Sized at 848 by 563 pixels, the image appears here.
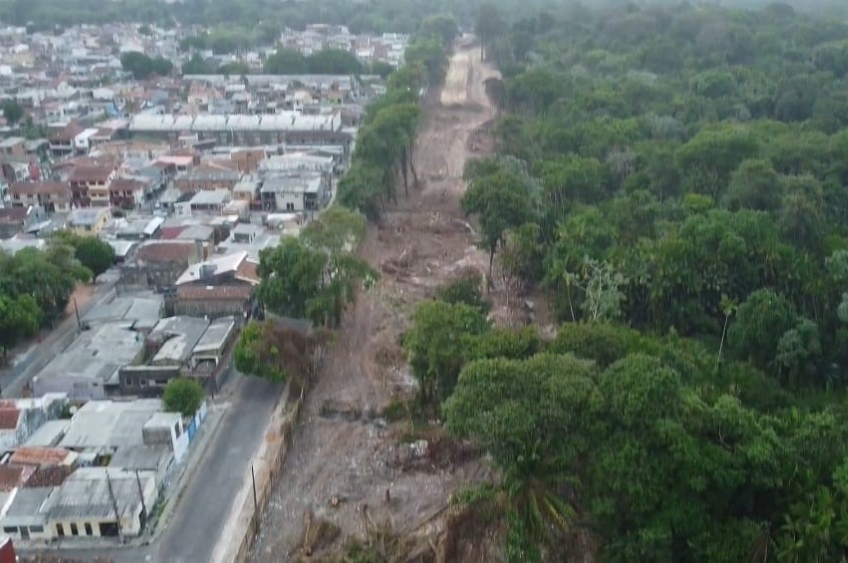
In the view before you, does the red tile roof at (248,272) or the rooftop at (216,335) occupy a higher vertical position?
the red tile roof at (248,272)

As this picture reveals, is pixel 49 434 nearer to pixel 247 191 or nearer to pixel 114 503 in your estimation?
pixel 114 503

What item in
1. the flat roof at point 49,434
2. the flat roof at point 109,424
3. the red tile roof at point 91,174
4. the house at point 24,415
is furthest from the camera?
the red tile roof at point 91,174

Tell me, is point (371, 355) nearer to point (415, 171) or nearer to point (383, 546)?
point (383, 546)

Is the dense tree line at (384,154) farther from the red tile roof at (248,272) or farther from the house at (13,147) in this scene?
the house at (13,147)

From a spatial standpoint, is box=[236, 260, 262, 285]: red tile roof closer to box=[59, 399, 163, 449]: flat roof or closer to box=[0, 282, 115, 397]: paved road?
box=[0, 282, 115, 397]: paved road

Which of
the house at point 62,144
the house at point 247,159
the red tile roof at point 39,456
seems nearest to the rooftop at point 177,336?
the red tile roof at point 39,456

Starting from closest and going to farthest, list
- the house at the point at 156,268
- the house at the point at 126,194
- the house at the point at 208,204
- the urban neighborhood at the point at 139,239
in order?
the urban neighborhood at the point at 139,239
the house at the point at 156,268
the house at the point at 208,204
the house at the point at 126,194
